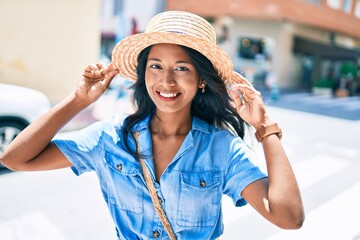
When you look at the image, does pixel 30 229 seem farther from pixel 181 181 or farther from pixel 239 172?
pixel 239 172

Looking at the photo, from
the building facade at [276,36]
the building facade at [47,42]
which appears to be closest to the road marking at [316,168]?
the building facade at [47,42]

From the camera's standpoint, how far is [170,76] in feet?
5.60

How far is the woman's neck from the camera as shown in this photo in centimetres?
185

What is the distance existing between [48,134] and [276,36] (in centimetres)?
2359

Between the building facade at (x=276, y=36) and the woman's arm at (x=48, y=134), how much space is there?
19735 mm

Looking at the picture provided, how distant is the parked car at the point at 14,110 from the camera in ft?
15.9

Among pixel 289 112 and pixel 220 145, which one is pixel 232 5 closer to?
pixel 289 112

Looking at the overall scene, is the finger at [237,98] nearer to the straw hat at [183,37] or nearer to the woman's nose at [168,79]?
the straw hat at [183,37]

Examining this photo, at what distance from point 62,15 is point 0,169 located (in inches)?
206

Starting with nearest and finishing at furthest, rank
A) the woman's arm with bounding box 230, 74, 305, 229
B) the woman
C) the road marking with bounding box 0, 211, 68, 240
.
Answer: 1. the woman's arm with bounding box 230, 74, 305, 229
2. the woman
3. the road marking with bounding box 0, 211, 68, 240

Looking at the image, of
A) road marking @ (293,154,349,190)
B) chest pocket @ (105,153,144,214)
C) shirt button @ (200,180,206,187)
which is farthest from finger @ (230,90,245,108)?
road marking @ (293,154,349,190)

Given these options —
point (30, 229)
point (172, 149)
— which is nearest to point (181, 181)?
point (172, 149)

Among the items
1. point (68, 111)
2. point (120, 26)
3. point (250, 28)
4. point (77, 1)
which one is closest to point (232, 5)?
point (250, 28)

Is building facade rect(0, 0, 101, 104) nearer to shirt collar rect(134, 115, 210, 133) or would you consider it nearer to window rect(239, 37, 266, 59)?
shirt collar rect(134, 115, 210, 133)
